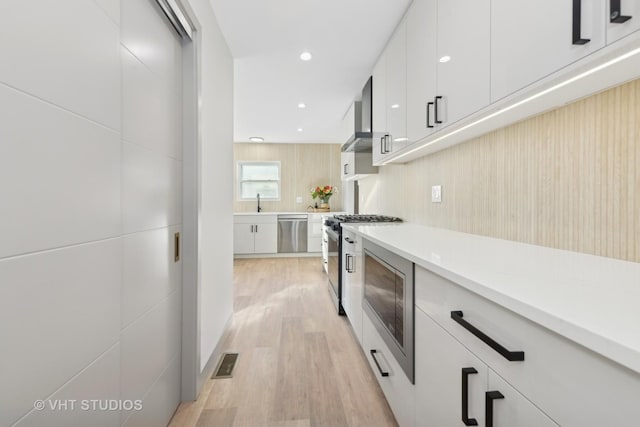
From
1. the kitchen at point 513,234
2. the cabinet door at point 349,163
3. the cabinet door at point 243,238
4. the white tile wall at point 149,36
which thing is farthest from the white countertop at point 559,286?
the cabinet door at point 243,238

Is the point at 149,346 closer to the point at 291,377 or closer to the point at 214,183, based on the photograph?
the point at 291,377

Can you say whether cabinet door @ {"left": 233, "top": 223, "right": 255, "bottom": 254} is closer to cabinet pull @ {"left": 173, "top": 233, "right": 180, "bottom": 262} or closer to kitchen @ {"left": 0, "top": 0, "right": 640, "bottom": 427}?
kitchen @ {"left": 0, "top": 0, "right": 640, "bottom": 427}

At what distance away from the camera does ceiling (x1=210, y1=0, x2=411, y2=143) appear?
75.5 inches

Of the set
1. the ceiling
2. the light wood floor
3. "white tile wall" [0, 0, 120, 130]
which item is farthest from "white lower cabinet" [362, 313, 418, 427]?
the ceiling

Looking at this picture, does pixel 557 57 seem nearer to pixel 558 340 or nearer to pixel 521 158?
pixel 521 158

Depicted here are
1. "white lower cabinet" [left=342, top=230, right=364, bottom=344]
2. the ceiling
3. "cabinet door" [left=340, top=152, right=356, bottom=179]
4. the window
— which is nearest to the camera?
the ceiling

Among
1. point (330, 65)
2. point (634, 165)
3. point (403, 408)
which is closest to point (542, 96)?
point (634, 165)

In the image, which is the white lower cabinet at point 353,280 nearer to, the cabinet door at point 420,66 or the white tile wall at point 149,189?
the cabinet door at point 420,66

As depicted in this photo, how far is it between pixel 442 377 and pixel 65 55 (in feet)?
4.66

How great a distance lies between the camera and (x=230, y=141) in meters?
2.47

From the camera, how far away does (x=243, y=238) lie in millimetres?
5613

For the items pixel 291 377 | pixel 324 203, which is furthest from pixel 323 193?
pixel 291 377

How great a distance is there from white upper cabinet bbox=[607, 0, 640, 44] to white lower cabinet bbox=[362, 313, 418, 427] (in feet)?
3.76

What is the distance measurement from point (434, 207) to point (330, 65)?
1712 mm
